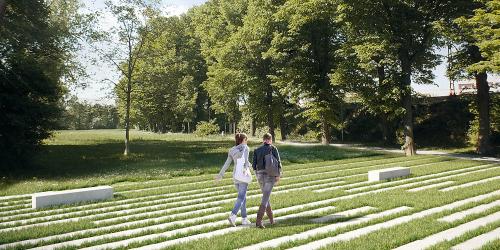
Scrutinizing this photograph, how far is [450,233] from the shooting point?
825cm

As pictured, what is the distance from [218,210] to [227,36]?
40.5 m

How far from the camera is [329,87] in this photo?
38.9 meters

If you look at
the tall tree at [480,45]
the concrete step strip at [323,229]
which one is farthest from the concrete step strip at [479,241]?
the tall tree at [480,45]

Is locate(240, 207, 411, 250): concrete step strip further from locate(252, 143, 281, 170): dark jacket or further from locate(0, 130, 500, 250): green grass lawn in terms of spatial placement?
locate(252, 143, 281, 170): dark jacket

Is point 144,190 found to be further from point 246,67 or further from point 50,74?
point 246,67

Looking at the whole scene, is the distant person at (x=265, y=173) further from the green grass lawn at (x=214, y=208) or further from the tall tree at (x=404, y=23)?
the tall tree at (x=404, y=23)

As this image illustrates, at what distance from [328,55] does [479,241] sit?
3331cm

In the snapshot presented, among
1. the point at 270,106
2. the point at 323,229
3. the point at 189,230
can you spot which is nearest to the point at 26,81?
the point at 189,230

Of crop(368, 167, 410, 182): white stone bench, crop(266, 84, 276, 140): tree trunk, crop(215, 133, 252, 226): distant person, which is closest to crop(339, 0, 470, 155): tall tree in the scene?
crop(368, 167, 410, 182): white stone bench

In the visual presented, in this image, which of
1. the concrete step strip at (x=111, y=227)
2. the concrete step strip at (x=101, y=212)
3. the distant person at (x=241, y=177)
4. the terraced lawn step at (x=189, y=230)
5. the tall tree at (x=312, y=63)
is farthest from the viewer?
the tall tree at (x=312, y=63)

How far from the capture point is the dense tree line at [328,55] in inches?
1129

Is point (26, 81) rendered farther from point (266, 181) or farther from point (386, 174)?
point (386, 174)

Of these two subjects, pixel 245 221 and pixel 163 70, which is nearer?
pixel 245 221

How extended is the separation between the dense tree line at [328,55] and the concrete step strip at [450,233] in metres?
17.8
